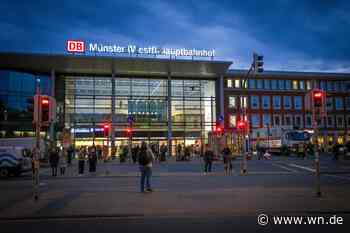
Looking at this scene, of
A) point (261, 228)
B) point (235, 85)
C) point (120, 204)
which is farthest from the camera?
point (235, 85)

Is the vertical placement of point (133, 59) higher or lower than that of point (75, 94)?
higher

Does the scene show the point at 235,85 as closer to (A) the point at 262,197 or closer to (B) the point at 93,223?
(A) the point at 262,197

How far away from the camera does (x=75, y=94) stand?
53.8m

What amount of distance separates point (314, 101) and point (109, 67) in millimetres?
43013

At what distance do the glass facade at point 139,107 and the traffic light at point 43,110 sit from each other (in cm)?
3988

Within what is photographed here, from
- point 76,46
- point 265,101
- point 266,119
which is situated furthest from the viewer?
point 266,119

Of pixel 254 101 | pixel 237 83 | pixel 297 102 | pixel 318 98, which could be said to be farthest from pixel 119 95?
pixel 318 98

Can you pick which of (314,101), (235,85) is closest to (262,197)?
(314,101)

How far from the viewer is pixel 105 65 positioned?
169ft

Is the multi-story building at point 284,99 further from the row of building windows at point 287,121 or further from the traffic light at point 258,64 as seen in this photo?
the traffic light at point 258,64

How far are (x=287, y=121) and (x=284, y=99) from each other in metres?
4.36

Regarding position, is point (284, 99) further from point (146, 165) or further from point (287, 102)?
point (146, 165)

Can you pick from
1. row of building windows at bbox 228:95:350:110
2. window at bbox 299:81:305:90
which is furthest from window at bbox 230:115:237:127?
window at bbox 299:81:305:90

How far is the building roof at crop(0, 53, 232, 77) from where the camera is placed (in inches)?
1908
